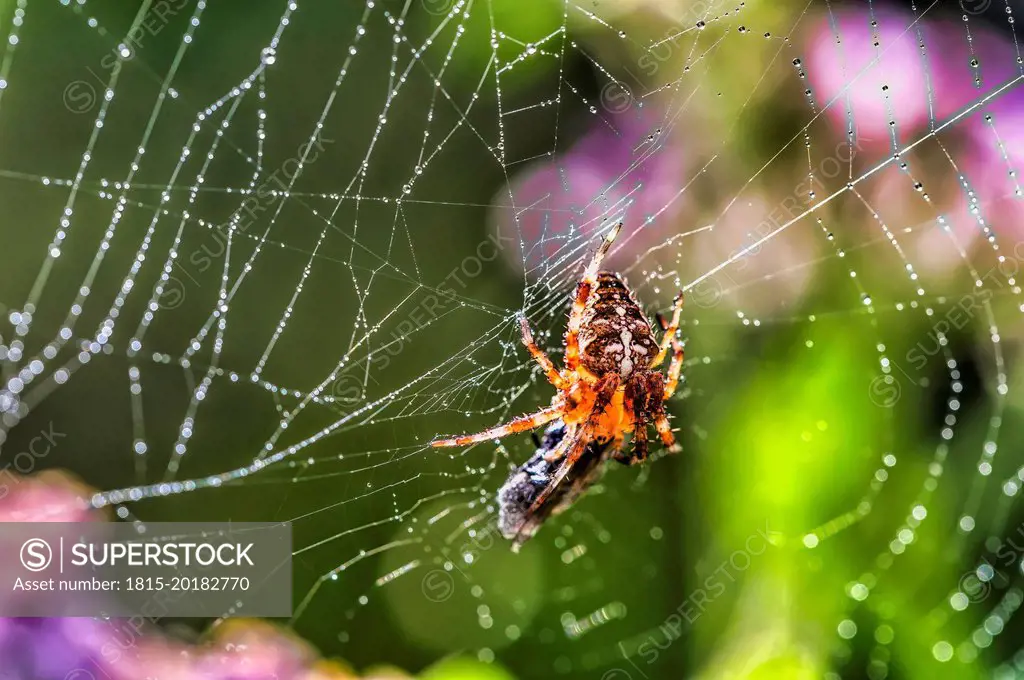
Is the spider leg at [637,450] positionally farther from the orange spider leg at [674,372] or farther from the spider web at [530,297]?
the spider web at [530,297]

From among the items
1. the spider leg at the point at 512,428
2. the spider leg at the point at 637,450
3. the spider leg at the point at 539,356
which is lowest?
the spider leg at the point at 637,450

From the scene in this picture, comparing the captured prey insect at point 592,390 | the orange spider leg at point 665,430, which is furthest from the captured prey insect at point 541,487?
the orange spider leg at point 665,430

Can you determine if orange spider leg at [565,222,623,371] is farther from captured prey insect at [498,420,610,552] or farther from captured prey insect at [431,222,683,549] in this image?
captured prey insect at [498,420,610,552]

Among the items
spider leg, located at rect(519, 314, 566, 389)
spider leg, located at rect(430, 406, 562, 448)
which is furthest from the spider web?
spider leg, located at rect(519, 314, 566, 389)

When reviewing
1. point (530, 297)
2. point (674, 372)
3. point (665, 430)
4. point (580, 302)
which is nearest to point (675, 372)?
point (674, 372)

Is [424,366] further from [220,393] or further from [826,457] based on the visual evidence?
[826,457]

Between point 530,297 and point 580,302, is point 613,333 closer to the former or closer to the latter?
point 580,302

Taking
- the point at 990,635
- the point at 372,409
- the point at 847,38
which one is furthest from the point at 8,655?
the point at 847,38
